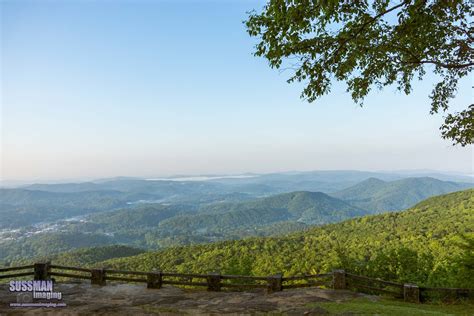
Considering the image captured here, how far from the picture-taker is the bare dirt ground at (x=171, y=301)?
1002cm

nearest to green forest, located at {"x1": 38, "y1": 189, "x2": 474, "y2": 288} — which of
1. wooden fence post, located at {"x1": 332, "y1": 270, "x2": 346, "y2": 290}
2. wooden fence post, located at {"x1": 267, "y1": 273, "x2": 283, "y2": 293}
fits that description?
wooden fence post, located at {"x1": 332, "y1": 270, "x2": 346, "y2": 290}

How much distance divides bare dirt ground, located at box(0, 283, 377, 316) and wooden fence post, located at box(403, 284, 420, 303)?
1329mm

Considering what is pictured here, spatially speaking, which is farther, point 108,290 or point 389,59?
point 108,290

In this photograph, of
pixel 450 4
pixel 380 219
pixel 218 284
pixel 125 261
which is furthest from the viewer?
pixel 380 219

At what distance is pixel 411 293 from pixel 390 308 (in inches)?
102

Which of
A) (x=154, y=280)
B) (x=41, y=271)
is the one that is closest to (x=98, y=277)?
(x=41, y=271)

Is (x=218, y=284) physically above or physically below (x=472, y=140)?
below

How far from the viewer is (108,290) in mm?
13078

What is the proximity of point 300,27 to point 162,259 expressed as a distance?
9261 cm

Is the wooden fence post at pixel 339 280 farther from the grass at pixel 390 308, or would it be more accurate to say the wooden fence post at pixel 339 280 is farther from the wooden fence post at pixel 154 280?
the wooden fence post at pixel 154 280

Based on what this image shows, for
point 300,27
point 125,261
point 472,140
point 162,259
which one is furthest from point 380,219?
point 300,27

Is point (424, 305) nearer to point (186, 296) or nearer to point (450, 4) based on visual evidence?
point (186, 296)

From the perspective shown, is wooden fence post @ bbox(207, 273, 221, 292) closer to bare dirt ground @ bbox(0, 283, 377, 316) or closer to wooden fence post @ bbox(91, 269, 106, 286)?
bare dirt ground @ bbox(0, 283, 377, 316)

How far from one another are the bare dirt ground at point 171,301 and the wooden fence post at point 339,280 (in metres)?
0.39
